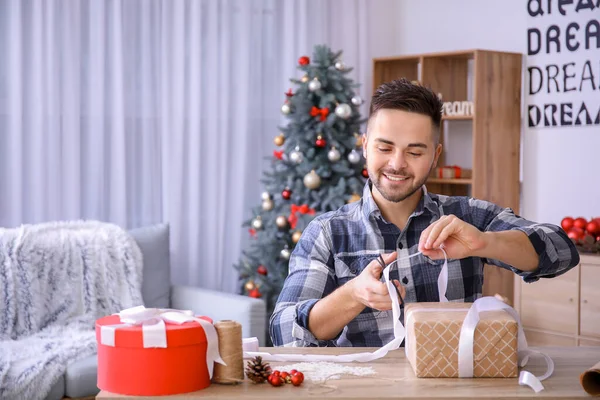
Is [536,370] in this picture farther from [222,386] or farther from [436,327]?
[222,386]

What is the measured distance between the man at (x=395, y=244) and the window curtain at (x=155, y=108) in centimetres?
262

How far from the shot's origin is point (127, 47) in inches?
181

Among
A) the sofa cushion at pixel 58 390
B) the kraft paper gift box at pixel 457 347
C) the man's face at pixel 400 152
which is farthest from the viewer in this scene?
the sofa cushion at pixel 58 390

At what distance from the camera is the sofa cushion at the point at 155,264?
13.5 feet

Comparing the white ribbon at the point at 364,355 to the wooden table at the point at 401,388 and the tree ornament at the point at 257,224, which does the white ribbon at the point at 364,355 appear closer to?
the wooden table at the point at 401,388

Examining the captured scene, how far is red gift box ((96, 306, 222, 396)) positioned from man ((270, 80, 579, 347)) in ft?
1.36

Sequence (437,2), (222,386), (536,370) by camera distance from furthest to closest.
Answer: (437,2) < (536,370) < (222,386)

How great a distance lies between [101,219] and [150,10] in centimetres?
119

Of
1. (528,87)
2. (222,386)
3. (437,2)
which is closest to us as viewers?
(222,386)

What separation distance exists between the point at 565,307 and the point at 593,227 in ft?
1.45

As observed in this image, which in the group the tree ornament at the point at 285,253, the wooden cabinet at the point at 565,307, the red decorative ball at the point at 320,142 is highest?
the red decorative ball at the point at 320,142

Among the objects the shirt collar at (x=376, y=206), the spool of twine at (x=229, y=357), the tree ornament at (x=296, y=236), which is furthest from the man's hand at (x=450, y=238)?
the tree ornament at (x=296, y=236)

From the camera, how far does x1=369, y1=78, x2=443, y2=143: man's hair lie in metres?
2.02

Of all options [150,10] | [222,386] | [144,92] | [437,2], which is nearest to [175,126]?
[144,92]
